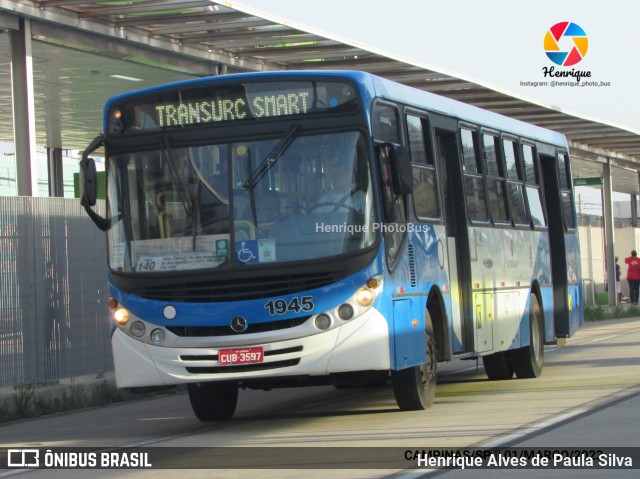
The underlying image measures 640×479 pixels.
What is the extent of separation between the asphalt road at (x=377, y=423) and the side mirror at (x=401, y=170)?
2084 millimetres

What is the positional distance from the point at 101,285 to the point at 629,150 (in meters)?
25.9

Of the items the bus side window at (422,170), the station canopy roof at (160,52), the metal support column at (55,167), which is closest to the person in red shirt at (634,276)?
the station canopy roof at (160,52)

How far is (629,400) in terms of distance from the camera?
1286cm

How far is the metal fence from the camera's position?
53.3 feet

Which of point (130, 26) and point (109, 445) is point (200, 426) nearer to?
point (109, 445)

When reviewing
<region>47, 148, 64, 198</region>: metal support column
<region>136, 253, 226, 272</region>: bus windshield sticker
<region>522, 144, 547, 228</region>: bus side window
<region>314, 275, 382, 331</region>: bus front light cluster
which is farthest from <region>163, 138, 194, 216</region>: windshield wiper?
<region>47, 148, 64, 198</region>: metal support column

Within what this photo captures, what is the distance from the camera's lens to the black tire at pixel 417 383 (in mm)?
12570

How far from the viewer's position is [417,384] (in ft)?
41.4

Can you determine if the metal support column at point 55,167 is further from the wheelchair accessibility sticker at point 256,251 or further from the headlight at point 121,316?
the wheelchair accessibility sticker at point 256,251

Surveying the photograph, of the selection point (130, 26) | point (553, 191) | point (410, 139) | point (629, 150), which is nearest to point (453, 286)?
point (410, 139)

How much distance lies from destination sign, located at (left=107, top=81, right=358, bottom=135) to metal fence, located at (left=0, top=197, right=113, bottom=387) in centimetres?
456

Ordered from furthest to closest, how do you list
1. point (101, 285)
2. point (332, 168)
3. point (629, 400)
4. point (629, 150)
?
point (629, 150) → point (101, 285) → point (629, 400) → point (332, 168)

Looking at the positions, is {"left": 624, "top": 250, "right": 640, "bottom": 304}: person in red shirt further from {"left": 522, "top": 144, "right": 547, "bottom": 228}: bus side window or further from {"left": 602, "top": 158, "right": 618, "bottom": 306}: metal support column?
{"left": 522, "top": 144, "right": 547, "bottom": 228}: bus side window

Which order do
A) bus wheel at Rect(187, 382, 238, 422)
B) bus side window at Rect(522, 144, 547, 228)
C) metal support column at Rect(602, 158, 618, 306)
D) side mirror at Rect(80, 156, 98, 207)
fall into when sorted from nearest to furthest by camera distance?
side mirror at Rect(80, 156, 98, 207), bus wheel at Rect(187, 382, 238, 422), bus side window at Rect(522, 144, 547, 228), metal support column at Rect(602, 158, 618, 306)
